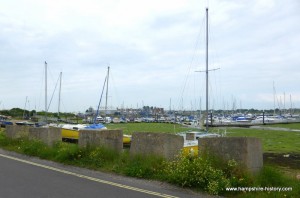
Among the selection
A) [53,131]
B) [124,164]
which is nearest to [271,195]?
[124,164]

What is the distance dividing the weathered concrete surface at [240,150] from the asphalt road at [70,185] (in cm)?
151

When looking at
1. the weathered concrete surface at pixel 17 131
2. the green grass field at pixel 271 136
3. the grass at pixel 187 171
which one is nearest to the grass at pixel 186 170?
the grass at pixel 187 171

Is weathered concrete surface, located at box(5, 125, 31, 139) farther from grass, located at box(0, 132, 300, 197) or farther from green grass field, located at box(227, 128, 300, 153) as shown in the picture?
green grass field, located at box(227, 128, 300, 153)

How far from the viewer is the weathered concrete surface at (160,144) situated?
1169 cm

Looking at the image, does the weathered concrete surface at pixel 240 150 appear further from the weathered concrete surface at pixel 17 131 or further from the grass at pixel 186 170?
the weathered concrete surface at pixel 17 131

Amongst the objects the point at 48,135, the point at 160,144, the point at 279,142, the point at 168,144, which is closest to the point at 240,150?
the point at 168,144

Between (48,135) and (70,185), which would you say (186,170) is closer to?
(70,185)

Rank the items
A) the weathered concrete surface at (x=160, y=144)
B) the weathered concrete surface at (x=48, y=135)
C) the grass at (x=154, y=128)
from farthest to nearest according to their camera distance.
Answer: the grass at (x=154, y=128) → the weathered concrete surface at (x=48, y=135) → the weathered concrete surface at (x=160, y=144)

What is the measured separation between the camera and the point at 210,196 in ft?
29.1

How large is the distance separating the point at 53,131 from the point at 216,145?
29.2 feet

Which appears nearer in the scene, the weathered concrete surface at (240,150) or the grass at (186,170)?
the grass at (186,170)

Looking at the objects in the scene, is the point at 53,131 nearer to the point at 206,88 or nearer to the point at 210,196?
the point at 210,196

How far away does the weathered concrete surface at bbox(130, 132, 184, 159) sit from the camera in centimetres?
1169

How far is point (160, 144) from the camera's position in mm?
11844
